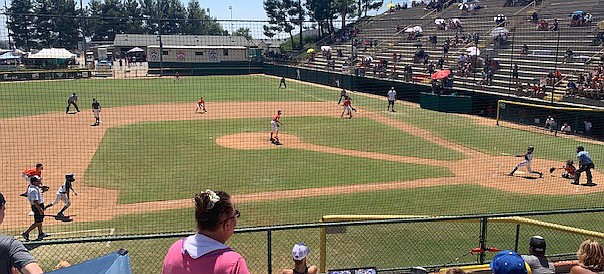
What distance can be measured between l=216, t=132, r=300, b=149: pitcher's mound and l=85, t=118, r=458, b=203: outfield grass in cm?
59

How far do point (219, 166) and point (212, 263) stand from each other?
1469 centimetres

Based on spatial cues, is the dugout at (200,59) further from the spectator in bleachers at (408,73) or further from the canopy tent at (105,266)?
the canopy tent at (105,266)

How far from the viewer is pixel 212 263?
2973 mm

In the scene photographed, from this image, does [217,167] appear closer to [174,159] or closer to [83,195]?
[174,159]

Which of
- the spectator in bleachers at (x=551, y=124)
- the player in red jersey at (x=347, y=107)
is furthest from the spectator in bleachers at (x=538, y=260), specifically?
the player in red jersey at (x=347, y=107)

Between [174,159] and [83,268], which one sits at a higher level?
[83,268]

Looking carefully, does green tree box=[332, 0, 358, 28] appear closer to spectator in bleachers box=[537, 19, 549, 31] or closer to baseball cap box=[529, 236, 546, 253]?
spectator in bleachers box=[537, 19, 549, 31]

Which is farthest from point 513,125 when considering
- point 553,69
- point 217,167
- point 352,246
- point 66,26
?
point 66,26

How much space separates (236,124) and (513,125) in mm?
14919

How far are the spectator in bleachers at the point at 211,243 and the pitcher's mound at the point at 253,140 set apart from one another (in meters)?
17.5

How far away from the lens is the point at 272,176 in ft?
53.4

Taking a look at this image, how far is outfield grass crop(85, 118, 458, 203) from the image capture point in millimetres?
15148

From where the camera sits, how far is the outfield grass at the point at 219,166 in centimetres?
1515

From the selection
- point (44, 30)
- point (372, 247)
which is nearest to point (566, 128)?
point (372, 247)
